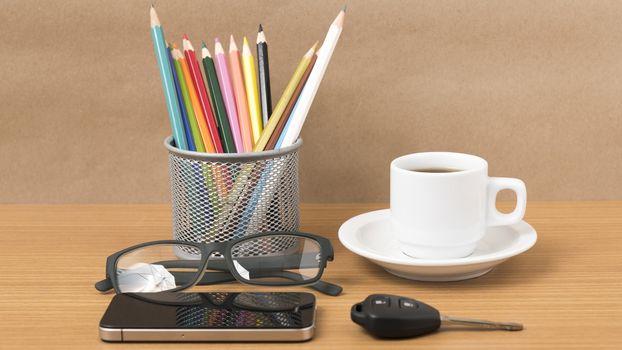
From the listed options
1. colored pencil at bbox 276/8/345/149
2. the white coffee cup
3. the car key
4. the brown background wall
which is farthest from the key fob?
the brown background wall

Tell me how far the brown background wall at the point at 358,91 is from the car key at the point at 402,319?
36cm

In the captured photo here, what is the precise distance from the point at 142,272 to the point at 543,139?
0.50 meters

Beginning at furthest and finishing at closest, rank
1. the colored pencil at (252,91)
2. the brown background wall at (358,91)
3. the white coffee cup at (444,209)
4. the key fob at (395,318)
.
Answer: the brown background wall at (358,91)
the colored pencil at (252,91)
the white coffee cup at (444,209)
the key fob at (395,318)

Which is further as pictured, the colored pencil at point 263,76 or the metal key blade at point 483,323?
the colored pencil at point 263,76

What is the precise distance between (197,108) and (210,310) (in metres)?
0.23

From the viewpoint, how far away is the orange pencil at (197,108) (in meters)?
0.79

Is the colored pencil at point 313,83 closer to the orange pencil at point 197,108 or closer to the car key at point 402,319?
the orange pencil at point 197,108

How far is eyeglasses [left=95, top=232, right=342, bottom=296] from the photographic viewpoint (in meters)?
0.72

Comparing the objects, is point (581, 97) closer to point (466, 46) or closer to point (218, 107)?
point (466, 46)

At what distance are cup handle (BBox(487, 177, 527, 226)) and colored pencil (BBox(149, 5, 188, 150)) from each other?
30cm

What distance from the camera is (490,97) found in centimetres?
95

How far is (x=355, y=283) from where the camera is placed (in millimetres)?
730

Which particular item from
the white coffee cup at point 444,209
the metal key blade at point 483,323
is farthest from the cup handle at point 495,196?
the metal key blade at point 483,323

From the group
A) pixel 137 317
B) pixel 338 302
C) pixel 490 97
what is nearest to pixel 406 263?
pixel 338 302
